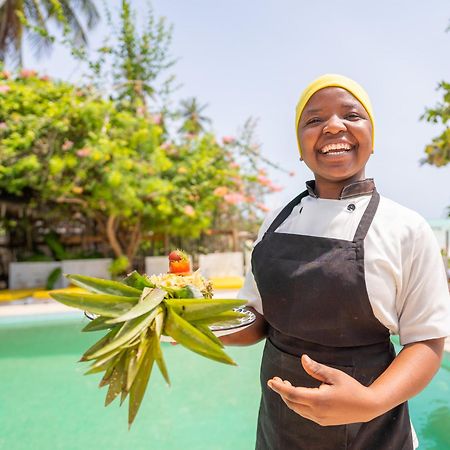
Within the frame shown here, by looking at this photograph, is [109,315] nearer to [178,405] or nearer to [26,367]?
[178,405]

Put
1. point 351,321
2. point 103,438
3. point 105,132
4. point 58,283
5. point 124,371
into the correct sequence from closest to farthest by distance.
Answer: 1. point 124,371
2. point 351,321
3. point 103,438
4. point 105,132
5. point 58,283

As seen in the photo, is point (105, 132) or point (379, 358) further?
point (105, 132)

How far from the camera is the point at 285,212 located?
1218 millimetres

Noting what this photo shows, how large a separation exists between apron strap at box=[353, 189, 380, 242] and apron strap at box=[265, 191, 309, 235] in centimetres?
25

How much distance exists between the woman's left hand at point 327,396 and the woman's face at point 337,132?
0.50 meters

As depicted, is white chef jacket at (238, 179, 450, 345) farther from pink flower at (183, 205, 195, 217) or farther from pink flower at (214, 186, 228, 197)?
pink flower at (214, 186, 228, 197)

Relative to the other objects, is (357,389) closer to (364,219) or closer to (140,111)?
(364,219)

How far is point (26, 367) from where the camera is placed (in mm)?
5883

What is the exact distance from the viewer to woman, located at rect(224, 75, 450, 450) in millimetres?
891

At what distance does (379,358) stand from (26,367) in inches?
240

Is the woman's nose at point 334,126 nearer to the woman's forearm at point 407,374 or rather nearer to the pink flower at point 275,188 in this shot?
the woman's forearm at point 407,374

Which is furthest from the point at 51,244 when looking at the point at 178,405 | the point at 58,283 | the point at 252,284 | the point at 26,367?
the point at 252,284

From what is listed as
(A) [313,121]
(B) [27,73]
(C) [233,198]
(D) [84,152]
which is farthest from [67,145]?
(A) [313,121]

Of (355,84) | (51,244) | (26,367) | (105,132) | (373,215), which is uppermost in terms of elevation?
(105,132)
